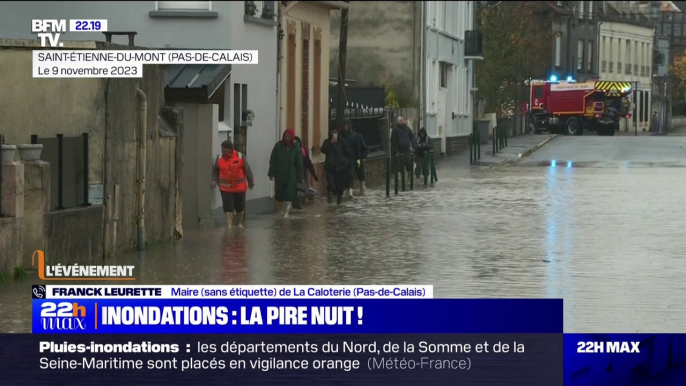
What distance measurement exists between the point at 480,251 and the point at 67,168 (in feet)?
16.9

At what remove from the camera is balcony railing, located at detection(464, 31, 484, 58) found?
62.7 meters

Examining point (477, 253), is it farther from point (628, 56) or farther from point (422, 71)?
point (628, 56)

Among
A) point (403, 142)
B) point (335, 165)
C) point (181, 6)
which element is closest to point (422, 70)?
point (403, 142)

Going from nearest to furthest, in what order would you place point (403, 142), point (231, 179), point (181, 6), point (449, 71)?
1. point (231, 179)
2. point (181, 6)
3. point (403, 142)
4. point (449, 71)

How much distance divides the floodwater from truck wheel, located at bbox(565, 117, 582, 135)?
44134 mm

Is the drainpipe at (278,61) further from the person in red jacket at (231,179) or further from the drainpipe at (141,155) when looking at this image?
the drainpipe at (141,155)

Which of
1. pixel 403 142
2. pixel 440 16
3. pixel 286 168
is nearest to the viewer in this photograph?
pixel 286 168

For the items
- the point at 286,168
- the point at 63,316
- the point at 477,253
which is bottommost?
the point at 477,253

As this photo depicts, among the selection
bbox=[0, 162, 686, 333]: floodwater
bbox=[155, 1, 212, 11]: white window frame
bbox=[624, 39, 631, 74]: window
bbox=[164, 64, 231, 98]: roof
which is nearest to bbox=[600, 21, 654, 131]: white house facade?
bbox=[624, 39, 631, 74]: window

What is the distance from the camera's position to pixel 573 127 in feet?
253

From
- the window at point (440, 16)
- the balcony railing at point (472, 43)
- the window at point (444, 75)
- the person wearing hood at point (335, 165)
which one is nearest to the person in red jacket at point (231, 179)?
the person wearing hood at point (335, 165)

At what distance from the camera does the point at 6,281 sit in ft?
52.6

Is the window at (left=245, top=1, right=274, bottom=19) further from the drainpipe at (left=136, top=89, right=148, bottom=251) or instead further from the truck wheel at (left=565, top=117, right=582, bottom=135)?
the truck wheel at (left=565, top=117, right=582, bottom=135)

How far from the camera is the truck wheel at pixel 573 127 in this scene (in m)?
76.7
